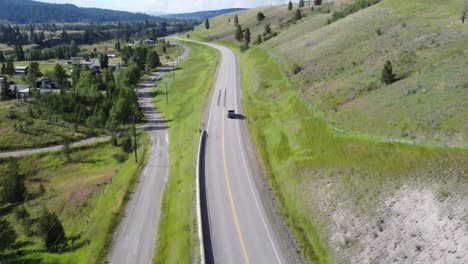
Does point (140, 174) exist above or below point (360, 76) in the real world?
below

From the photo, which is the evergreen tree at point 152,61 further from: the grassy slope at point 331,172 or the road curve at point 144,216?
the grassy slope at point 331,172

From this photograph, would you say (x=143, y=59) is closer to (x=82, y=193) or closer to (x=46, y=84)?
(x=46, y=84)

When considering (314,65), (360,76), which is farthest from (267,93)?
(360,76)

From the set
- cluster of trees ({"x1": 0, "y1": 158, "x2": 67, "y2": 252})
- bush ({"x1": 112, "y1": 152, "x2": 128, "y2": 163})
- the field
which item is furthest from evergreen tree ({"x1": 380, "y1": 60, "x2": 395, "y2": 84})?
the field

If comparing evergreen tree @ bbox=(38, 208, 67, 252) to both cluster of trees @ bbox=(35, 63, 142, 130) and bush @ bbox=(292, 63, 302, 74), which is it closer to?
cluster of trees @ bbox=(35, 63, 142, 130)

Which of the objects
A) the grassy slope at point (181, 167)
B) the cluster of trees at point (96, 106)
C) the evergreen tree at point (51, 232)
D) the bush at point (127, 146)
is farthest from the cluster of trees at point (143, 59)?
the evergreen tree at point (51, 232)

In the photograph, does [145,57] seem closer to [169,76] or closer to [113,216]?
[169,76]
